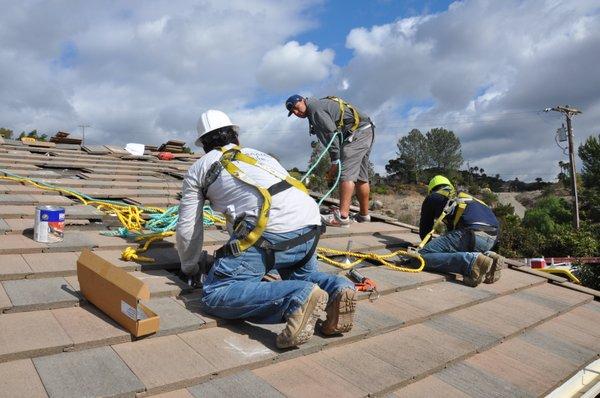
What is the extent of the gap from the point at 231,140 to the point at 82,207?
2.06m

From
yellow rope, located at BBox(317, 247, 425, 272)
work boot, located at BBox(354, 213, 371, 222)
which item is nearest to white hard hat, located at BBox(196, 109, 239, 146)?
yellow rope, located at BBox(317, 247, 425, 272)

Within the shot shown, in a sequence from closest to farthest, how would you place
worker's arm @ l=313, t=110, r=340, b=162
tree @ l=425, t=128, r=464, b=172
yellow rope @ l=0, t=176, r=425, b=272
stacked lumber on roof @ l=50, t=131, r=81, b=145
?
yellow rope @ l=0, t=176, r=425, b=272
worker's arm @ l=313, t=110, r=340, b=162
stacked lumber on roof @ l=50, t=131, r=81, b=145
tree @ l=425, t=128, r=464, b=172

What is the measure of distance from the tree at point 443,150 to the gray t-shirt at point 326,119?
150 feet

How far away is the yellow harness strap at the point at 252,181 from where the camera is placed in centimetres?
242

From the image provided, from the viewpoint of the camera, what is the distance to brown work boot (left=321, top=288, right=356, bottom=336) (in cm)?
229

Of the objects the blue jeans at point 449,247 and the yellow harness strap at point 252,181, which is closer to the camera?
the yellow harness strap at point 252,181

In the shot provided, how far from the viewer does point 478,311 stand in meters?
3.26

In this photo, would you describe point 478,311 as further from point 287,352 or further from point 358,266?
point 287,352

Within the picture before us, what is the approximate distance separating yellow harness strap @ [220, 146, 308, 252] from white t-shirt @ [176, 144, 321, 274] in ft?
0.08

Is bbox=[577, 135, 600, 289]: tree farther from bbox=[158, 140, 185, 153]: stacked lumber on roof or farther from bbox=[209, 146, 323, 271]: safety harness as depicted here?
bbox=[209, 146, 323, 271]: safety harness

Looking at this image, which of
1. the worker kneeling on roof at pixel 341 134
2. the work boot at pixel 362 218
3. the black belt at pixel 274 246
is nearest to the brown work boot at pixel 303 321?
the black belt at pixel 274 246

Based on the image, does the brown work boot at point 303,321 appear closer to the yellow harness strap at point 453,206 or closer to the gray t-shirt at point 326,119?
the yellow harness strap at point 453,206

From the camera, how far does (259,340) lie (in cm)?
226

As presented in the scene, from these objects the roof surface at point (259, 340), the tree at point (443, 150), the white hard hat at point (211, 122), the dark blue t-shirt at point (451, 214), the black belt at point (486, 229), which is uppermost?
the tree at point (443, 150)
